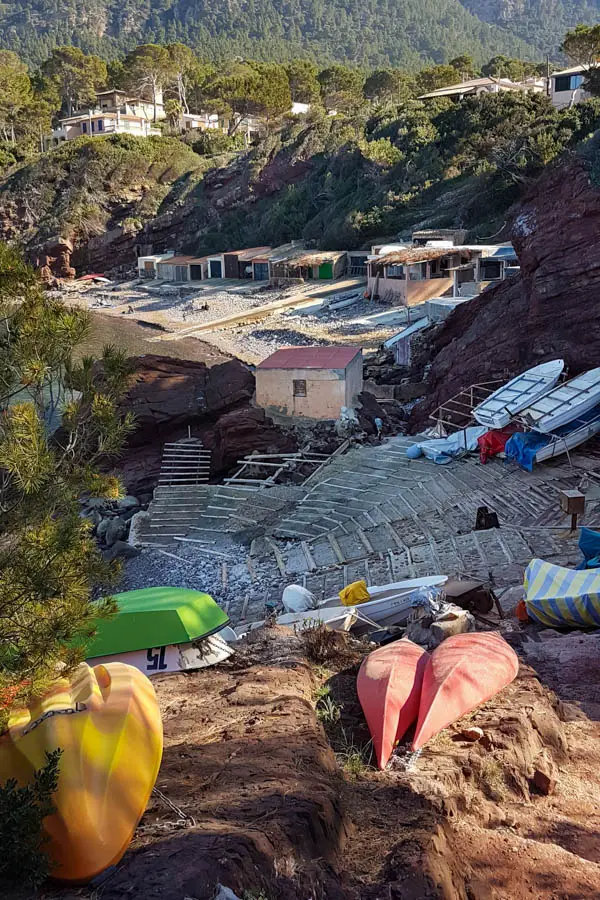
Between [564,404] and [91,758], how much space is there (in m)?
15.4

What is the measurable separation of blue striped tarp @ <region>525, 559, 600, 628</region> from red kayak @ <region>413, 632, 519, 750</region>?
2876mm

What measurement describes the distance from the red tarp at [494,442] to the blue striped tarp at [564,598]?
27.4ft

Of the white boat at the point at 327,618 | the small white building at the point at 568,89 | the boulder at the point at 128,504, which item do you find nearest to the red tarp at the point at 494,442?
the white boat at the point at 327,618

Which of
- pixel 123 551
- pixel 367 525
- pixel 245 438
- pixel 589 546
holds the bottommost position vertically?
pixel 123 551

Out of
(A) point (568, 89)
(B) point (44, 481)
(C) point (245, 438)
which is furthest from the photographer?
(A) point (568, 89)

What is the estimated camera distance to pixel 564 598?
33.1 feet

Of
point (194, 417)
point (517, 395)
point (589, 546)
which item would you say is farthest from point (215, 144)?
point (589, 546)

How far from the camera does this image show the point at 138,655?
356 inches

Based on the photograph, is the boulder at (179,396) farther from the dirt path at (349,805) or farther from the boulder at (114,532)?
the dirt path at (349,805)

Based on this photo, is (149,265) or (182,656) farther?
(149,265)

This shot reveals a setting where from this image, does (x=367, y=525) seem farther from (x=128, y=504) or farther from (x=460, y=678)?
(x=460, y=678)

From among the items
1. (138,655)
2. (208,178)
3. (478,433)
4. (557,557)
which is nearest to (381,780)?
(138,655)

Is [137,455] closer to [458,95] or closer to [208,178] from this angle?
[208,178]

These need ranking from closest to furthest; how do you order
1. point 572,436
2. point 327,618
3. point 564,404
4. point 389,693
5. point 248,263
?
point 389,693 → point 327,618 → point 572,436 → point 564,404 → point 248,263
